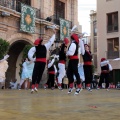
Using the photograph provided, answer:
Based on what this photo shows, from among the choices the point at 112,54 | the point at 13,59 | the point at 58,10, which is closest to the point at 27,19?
the point at 13,59

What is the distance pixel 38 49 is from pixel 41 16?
46.4 feet

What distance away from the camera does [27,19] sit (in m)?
20.9

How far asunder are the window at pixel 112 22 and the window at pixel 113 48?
3.58 ft

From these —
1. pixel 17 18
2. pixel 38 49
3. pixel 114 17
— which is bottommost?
pixel 38 49

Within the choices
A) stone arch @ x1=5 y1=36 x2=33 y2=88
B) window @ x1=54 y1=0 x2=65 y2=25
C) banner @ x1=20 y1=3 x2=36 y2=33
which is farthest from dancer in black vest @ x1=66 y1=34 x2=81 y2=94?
window @ x1=54 y1=0 x2=65 y2=25

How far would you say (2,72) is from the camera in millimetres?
15320

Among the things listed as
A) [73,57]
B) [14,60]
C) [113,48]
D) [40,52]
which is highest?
[113,48]

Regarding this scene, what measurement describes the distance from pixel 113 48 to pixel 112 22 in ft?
9.32

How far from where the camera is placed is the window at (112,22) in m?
30.9

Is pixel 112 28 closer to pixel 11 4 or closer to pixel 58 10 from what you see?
pixel 58 10

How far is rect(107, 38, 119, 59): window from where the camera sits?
99.6ft

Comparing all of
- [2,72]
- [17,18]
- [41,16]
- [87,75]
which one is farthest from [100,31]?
[87,75]

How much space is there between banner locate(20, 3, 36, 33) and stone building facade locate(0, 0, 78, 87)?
1.10 ft

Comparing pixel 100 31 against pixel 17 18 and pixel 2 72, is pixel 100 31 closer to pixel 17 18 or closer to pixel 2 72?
pixel 17 18
